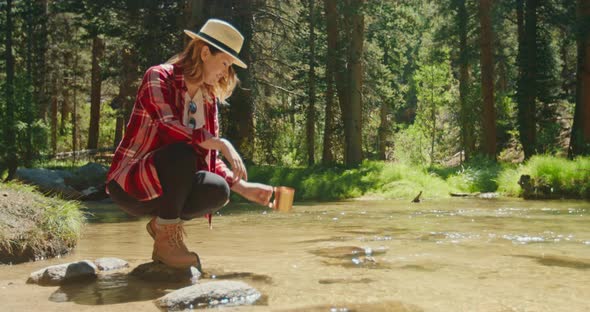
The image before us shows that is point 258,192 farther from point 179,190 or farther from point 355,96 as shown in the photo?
point 355,96

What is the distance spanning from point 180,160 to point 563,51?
31770 mm

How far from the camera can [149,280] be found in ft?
11.3

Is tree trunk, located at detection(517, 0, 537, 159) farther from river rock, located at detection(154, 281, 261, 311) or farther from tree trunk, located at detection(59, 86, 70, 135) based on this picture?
tree trunk, located at detection(59, 86, 70, 135)

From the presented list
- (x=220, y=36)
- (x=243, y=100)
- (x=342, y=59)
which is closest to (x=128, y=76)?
(x=243, y=100)

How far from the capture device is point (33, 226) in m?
4.46

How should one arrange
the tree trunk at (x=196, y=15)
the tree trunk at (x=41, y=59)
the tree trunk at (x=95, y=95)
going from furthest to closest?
the tree trunk at (x=95, y=95)
the tree trunk at (x=41, y=59)
the tree trunk at (x=196, y=15)

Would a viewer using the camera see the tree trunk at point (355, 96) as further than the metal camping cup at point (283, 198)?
Yes

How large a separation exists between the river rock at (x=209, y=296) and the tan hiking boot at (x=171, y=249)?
2.15 feet

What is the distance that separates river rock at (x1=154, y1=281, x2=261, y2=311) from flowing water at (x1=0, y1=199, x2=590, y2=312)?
76 millimetres

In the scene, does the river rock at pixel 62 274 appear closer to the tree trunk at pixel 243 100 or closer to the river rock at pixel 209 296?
the river rock at pixel 209 296

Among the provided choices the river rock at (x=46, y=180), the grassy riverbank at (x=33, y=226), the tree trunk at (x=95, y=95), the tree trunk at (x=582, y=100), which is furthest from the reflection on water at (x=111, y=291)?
the tree trunk at (x=95, y=95)

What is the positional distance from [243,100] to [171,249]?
15145mm

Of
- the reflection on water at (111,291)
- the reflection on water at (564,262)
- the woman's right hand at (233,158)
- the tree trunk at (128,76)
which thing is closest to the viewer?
the reflection on water at (111,291)

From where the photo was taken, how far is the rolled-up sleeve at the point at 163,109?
327 cm
